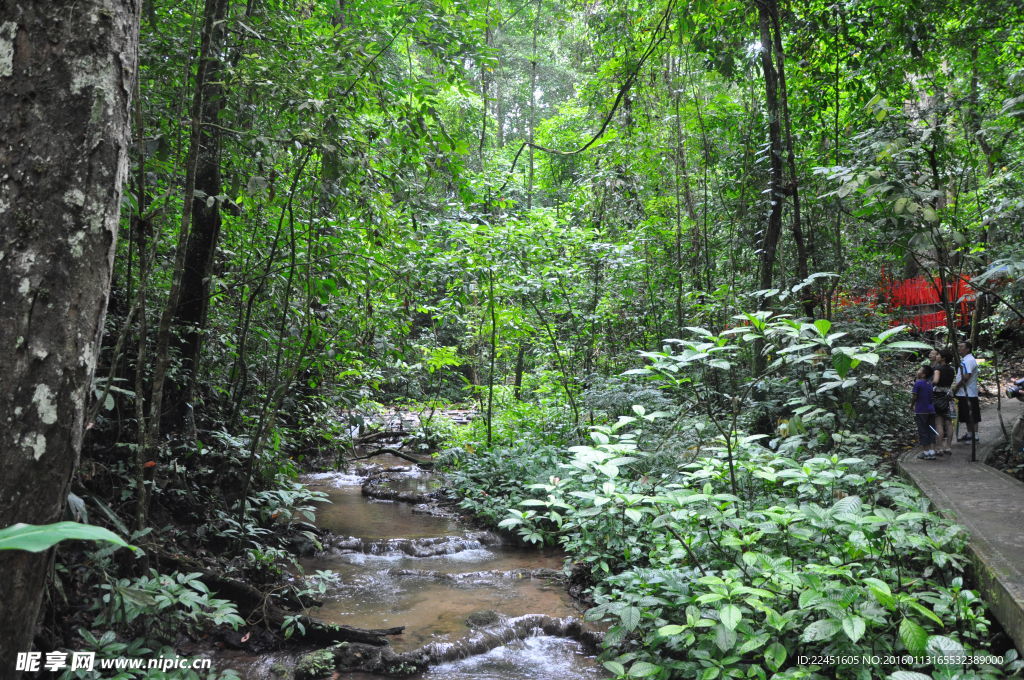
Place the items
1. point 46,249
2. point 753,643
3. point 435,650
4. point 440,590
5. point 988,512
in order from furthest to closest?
point 440,590, point 988,512, point 435,650, point 753,643, point 46,249

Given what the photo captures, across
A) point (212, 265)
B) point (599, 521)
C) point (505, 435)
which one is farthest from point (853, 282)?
point (212, 265)

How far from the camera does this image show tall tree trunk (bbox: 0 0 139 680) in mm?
1715

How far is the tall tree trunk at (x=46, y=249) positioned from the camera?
5.63ft

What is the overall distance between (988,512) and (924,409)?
310cm

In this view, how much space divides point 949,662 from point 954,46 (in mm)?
6767

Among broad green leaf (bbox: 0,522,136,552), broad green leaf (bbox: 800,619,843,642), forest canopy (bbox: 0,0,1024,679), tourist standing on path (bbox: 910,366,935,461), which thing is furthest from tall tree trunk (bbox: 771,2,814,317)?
broad green leaf (bbox: 0,522,136,552)

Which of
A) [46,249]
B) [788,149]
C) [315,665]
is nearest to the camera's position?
[46,249]

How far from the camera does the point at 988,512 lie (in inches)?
188

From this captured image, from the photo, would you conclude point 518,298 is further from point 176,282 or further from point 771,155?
point 176,282

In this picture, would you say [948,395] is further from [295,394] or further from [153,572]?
[153,572]

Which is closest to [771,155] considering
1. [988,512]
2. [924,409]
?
[924,409]

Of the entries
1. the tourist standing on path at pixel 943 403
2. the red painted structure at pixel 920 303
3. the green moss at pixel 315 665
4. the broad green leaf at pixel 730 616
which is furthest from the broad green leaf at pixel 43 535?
the red painted structure at pixel 920 303

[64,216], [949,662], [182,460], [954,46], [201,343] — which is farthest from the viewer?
[954,46]

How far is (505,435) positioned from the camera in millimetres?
10391
